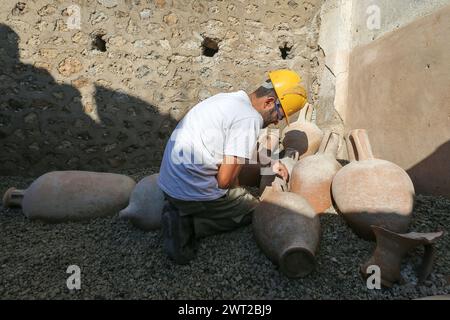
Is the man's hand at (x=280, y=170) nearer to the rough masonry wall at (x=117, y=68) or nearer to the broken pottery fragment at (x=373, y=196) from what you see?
the broken pottery fragment at (x=373, y=196)

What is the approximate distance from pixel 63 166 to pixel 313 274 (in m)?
2.58

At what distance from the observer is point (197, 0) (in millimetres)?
3129

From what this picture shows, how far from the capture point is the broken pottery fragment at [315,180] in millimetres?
2012

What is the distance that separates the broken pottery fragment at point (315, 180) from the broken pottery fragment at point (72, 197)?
52.5 inches

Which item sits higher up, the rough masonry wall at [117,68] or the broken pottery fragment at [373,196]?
the rough masonry wall at [117,68]

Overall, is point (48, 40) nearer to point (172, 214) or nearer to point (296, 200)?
point (172, 214)

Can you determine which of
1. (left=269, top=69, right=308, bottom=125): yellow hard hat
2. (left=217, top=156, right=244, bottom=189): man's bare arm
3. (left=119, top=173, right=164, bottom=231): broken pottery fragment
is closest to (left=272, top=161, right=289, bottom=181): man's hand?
(left=269, top=69, right=308, bottom=125): yellow hard hat

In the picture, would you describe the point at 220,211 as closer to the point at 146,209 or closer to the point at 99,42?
the point at 146,209

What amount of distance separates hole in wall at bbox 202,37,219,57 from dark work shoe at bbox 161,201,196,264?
206 cm

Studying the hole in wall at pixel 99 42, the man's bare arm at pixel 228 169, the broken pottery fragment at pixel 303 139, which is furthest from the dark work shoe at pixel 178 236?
the hole in wall at pixel 99 42

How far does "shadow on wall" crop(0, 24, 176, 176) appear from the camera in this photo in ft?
9.34

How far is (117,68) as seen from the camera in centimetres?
302

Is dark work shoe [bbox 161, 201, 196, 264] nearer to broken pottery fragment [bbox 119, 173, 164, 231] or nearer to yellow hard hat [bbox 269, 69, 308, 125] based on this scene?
broken pottery fragment [bbox 119, 173, 164, 231]

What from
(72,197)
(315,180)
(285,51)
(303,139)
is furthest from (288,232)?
(285,51)
